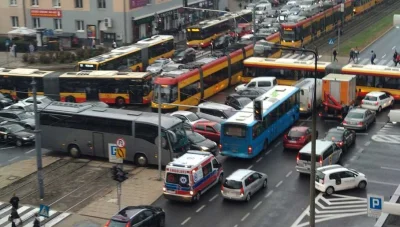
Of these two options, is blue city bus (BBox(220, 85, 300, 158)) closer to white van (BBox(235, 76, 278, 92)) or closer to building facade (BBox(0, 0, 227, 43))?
white van (BBox(235, 76, 278, 92))

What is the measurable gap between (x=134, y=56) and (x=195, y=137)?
23466mm

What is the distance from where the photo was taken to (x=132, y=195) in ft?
118

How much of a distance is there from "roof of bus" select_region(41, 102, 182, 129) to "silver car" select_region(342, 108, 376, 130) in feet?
38.6

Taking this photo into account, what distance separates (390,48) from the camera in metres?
75.8

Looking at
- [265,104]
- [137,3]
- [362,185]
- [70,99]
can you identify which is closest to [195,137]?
[265,104]

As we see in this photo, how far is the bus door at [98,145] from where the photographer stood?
41.1 metres

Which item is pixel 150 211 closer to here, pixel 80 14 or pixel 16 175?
pixel 16 175

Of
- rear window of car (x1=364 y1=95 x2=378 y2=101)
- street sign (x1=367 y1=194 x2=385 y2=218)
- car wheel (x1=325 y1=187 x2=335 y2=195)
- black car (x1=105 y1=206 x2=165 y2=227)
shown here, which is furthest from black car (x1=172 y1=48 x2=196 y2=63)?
street sign (x1=367 y1=194 x2=385 y2=218)

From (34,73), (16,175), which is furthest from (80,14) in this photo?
(16,175)

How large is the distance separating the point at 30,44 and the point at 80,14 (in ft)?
22.6

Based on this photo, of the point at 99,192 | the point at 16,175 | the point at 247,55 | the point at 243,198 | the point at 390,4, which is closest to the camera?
the point at 243,198

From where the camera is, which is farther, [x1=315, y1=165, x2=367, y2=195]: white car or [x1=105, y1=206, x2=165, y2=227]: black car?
[x1=315, y1=165, x2=367, y2=195]: white car

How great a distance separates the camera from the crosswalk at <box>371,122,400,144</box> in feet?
144

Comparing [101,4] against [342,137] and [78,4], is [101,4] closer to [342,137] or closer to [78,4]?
[78,4]
